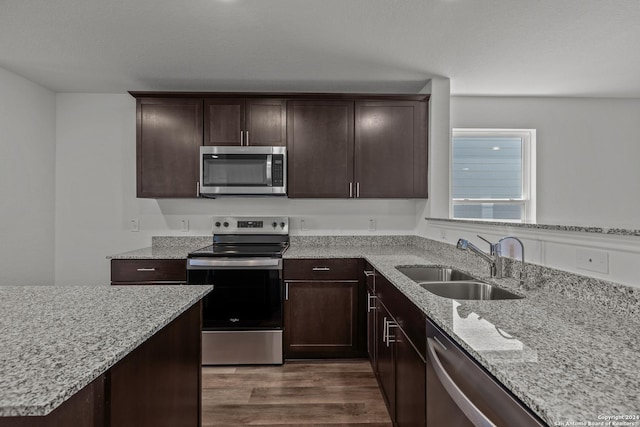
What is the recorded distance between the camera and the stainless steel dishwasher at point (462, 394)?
0.72m

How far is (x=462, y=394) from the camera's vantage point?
2.94 feet

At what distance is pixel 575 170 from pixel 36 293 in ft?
14.0

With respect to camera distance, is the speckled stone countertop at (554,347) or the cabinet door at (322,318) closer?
the speckled stone countertop at (554,347)

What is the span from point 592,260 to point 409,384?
878 mm

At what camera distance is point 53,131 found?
→ 320 centimetres

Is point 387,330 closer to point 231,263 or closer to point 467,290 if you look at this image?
point 467,290

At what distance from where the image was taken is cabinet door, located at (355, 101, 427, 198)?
299 cm

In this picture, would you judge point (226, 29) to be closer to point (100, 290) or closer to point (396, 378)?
point (100, 290)

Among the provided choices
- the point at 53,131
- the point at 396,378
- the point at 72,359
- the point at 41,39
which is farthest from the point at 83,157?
the point at 396,378

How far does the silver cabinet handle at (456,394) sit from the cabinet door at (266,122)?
7.29ft

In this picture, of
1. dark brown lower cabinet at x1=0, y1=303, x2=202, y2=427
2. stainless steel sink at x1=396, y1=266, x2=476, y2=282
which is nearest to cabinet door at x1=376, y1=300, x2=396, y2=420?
stainless steel sink at x1=396, y1=266, x2=476, y2=282

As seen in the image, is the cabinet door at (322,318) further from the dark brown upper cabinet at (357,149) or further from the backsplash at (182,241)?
the backsplash at (182,241)

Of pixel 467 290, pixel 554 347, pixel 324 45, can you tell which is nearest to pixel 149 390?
pixel 554 347

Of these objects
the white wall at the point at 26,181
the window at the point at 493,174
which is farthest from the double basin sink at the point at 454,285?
the white wall at the point at 26,181
